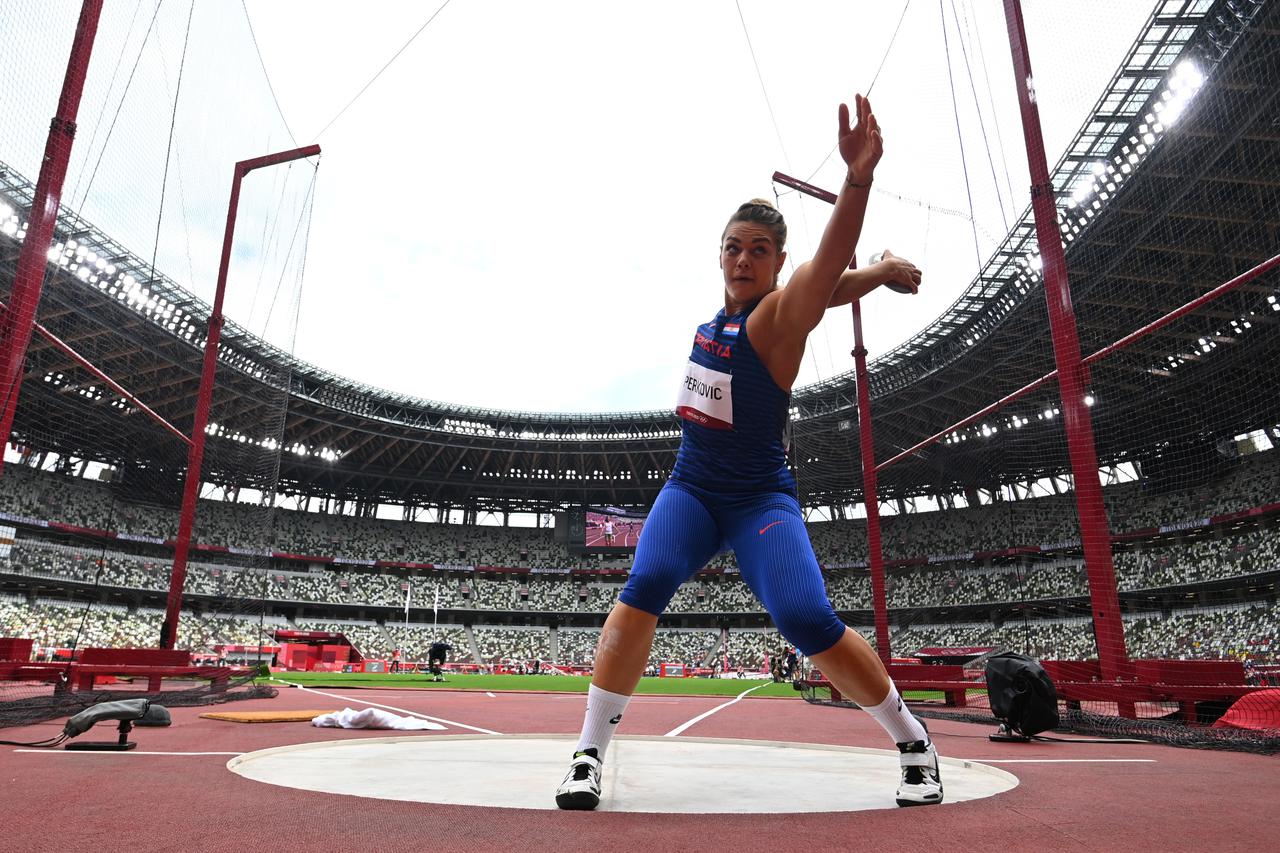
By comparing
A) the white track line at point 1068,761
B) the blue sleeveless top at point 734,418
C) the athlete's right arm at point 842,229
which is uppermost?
the athlete's right arm at point 842,229

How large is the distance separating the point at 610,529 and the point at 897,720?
150ft

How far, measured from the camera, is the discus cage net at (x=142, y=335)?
7.78m

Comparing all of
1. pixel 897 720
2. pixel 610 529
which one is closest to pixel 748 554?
pixel 897 720

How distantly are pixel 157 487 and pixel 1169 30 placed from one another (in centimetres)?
3047

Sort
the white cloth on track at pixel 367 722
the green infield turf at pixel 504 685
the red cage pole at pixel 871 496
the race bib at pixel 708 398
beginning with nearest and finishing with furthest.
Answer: the race bib at pixel 708 398
the white cloth on track at pixel 367 722
the red cage pole at pixel 871 496
the green infield turf at pixel 504 685

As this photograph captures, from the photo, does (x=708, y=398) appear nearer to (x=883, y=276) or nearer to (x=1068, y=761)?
(x=883, y=276)

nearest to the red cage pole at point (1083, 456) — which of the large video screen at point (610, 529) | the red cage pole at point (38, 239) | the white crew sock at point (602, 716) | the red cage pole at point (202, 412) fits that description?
the white crew sock at point (602, 716)

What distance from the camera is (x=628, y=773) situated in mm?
3117

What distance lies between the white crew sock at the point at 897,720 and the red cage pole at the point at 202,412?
947cm

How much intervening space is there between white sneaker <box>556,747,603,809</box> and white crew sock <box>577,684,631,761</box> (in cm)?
11

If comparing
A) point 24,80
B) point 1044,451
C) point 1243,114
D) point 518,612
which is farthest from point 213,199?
point 518,612

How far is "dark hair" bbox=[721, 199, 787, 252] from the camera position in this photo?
289cm

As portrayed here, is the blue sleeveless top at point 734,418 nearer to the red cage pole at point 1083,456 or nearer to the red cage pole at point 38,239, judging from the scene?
the red cage pole at point 38,239

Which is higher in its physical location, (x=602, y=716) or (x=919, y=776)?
(x=602, y=716)
